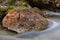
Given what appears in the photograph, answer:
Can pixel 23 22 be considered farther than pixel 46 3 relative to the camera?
No

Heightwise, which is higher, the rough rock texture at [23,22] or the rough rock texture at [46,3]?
the rough rock texture at [23,22]

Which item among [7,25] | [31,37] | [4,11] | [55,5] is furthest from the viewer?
[55,5]

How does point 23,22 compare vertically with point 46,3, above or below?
above

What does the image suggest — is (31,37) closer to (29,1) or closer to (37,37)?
(37,37)

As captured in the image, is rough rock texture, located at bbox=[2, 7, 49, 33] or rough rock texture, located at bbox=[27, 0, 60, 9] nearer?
rough rock texture, located at bbox=[2, 7, 49, 33]

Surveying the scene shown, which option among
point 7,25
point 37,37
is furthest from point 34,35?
point 7,25

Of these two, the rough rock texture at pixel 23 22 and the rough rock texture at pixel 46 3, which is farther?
the rough rock texture at pixel 46 3

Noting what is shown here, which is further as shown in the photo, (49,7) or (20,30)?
(49,7)

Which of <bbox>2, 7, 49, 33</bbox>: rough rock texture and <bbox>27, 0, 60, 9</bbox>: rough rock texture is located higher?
<bbox>2, 7, 49, 33</bbox>: rough rock texture
